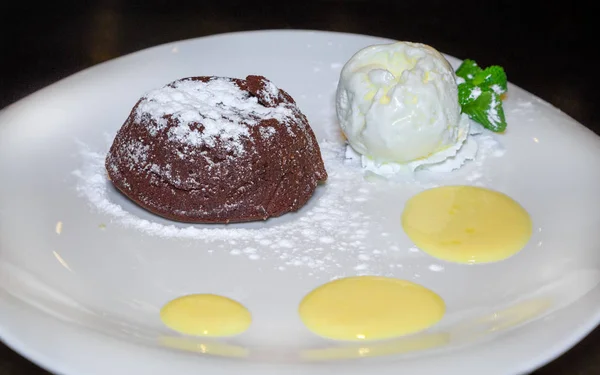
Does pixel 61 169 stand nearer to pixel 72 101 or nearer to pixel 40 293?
pixel 72 101

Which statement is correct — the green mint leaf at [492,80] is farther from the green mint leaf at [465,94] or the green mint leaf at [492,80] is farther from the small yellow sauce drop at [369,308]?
the small yellow sauce drop at [369,308]

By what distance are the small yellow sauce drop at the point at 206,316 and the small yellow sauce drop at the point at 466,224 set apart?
0.53 meters

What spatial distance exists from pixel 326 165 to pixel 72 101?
2.66 feet

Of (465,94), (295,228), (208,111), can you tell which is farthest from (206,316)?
(465,94)

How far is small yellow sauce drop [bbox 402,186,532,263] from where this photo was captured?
2105 millimetres

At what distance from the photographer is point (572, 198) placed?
2.31m

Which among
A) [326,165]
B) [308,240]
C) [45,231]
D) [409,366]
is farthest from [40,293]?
[326,165]

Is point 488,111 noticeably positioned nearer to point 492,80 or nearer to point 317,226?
point 492,80

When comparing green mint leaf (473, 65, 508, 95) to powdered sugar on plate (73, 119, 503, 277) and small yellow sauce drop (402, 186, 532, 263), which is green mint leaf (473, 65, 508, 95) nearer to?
powdered sugar on plate (73, 119, 503, 277)

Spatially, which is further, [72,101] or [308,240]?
[72,101]

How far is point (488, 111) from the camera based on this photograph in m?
2.65

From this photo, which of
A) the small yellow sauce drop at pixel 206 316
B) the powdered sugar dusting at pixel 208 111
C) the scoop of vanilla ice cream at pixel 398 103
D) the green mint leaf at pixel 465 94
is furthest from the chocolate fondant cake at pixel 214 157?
the green mint leaf at pixel 465 94

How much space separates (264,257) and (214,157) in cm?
29

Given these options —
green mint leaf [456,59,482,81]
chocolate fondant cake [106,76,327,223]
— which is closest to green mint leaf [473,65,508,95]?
green mint leaf [456,59,482,81]
